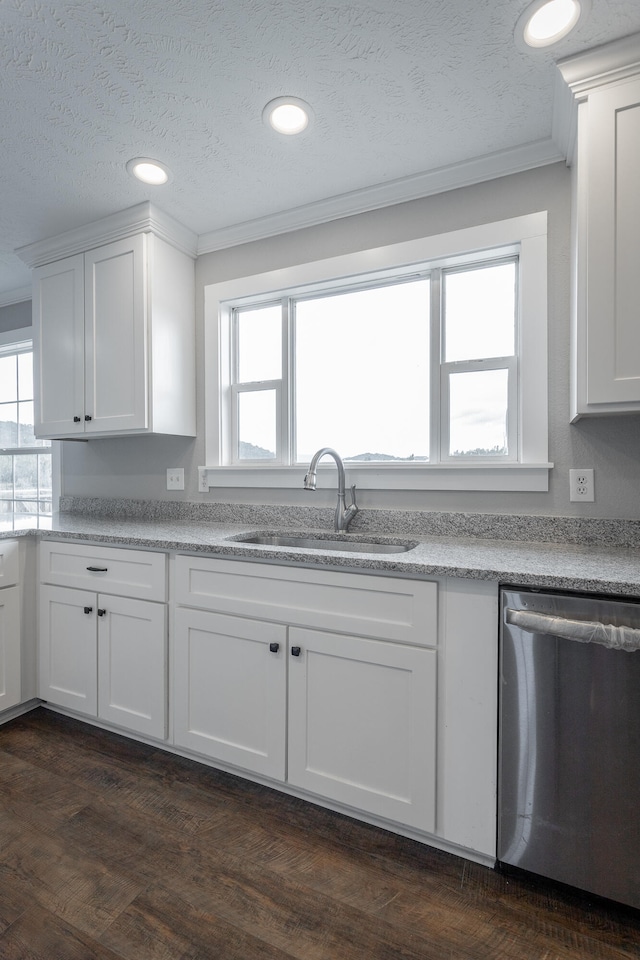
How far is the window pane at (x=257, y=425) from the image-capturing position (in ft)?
8.40

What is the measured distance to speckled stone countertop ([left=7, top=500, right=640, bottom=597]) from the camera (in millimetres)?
1346

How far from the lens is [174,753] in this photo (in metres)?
2.00

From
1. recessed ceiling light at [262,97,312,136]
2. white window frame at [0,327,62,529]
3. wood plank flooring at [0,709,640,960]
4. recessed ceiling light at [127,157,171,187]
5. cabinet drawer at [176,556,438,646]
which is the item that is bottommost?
wood plank flooring at [0,709,640,960]

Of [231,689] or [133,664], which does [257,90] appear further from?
[133,664]

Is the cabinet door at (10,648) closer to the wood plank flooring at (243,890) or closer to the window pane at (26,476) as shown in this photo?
the wood plank flooring at (243,890)

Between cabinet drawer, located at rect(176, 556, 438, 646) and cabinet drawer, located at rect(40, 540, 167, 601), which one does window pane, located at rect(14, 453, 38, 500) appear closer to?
cabinet drawer, located at rect(40, 540, 167, 601)

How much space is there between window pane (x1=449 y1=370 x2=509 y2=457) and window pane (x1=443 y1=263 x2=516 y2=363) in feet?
0.33

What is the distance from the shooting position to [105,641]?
2.11 meters

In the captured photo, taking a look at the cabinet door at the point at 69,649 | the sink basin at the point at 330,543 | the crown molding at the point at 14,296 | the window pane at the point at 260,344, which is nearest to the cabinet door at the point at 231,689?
the sink basin at the point at 330,543

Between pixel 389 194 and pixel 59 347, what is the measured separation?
186 centimetres

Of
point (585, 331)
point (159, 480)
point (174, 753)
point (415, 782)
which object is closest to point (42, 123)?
point (159, 480)

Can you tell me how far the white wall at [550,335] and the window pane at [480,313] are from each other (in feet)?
0.61

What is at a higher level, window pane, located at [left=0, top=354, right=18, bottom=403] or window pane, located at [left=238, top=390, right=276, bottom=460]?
window pane, located at [left=0, top=354, right=18, bottom=403]

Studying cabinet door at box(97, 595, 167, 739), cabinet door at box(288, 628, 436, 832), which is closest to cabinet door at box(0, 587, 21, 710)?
cabinet door at box(97, 595, 167, 739)
